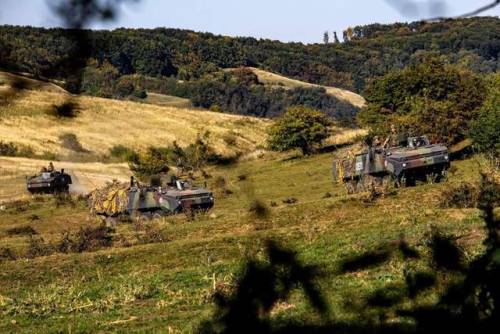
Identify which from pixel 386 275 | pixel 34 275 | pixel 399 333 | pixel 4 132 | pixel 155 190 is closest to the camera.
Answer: pixel 399 333

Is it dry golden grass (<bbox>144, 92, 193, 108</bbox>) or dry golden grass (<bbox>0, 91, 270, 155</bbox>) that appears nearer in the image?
dry golden grass (<bbox>0, 91, 270, 155</bbox>)

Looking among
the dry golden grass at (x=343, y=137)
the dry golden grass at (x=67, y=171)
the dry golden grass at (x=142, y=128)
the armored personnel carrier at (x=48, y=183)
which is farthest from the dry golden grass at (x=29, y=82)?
the dry golden grass at (x=343, y=137)

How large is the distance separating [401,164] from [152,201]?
9.48m

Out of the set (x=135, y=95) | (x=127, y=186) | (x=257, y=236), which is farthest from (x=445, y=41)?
(x=257, y=236)

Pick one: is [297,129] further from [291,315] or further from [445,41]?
[445,41]

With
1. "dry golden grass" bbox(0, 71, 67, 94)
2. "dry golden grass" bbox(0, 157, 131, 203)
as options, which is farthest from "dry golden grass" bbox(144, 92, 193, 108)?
"dry golden grass" bbox(0, 71, 67, 94)

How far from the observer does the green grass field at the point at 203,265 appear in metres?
11.6

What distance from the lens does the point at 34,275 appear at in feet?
62.7

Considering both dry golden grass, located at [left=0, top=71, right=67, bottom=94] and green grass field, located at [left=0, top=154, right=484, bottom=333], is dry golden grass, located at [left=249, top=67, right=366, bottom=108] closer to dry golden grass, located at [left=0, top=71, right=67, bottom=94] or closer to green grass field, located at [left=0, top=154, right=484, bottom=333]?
green grass field, located at [left=0, top=154, right=484, bottom=333]

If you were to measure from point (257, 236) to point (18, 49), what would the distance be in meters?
17.6

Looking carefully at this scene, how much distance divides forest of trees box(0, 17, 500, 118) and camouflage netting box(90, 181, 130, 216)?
443 centimetres

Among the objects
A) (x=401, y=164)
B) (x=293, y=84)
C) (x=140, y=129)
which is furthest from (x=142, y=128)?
(x=293, y=84)

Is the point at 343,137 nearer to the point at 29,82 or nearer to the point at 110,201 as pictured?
the point at 110,201

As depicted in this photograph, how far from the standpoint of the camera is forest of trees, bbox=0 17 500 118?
3.82 meters
